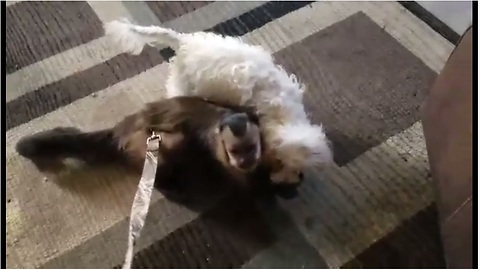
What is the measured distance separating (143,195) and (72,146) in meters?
0.19

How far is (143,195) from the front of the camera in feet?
2.99

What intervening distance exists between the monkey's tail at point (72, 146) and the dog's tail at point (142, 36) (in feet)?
0.56

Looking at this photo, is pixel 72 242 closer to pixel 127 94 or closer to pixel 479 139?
pixel 127 94

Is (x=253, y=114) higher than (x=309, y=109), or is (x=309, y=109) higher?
(x=253, y=114)

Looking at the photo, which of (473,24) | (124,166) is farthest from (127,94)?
(473,24)

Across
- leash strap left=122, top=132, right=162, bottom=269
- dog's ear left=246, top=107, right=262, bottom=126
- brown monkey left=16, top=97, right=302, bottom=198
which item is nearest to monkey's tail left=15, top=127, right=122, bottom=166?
brown monkey left=16, top=97, right=302, bottom=198

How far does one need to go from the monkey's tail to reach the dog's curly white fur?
0.14 m

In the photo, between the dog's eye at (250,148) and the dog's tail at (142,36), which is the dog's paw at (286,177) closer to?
the dog's eye at (250,148)

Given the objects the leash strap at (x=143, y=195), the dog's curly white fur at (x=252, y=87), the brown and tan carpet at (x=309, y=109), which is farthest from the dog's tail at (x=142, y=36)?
Result: the leash strap at (x=143, y=195)

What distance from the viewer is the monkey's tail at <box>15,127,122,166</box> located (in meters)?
1.03

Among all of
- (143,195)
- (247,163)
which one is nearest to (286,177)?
(247,163)

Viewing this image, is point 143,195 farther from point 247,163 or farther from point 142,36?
point 142,36

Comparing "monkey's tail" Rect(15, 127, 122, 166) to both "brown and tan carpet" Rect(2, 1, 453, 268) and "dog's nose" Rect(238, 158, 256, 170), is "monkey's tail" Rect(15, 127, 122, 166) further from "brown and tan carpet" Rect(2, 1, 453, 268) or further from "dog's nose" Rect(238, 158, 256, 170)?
"dog's nose" Rect(238, 158, 256, 170)

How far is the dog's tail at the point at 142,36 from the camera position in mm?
1076
